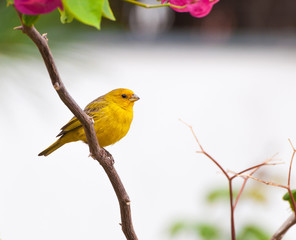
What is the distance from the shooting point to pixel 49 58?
444 mm

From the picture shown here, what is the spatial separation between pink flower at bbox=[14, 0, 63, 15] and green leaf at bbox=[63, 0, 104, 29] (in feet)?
0.16

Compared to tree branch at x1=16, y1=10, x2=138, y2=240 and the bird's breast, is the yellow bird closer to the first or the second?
the bird's breast

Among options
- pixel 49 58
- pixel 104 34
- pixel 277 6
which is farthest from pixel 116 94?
pixel 277 6

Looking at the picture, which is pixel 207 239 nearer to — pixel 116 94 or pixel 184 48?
pixel 116 94

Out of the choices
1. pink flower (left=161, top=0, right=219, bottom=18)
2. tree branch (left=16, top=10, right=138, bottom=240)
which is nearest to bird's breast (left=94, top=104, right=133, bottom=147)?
tree branch (left=16, top=10, right=138, bottom=240)

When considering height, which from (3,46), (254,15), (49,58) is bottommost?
(254,15)

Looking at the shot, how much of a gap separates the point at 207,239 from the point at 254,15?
6.08ft

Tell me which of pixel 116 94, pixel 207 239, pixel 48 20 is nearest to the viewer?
pixel 116 94

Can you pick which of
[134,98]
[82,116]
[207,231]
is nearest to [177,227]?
[207,231]

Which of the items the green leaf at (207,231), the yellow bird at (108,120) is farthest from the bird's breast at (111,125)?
the green leaf at (207,231)

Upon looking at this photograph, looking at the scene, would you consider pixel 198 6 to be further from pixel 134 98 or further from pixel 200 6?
pixel 134 98

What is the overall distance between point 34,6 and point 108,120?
2.99 feet

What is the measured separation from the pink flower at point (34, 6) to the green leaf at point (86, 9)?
47 millimetres

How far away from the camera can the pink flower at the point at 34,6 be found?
41 cm
